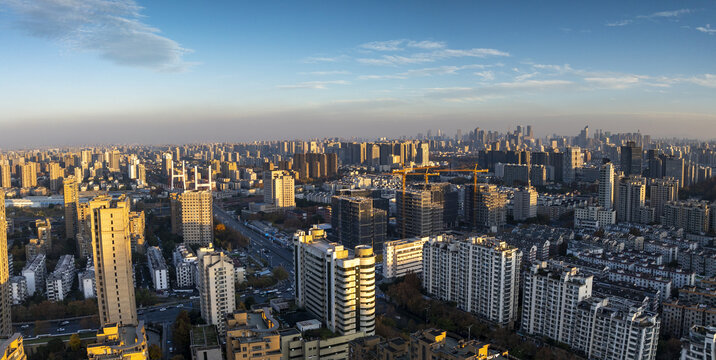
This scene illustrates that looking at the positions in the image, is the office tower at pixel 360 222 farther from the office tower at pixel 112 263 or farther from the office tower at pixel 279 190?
the office tower at pixel 279 190

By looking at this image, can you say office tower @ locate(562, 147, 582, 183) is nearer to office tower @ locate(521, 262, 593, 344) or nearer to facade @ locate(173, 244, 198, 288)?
office tower @ locate(521, 262, 593, 344)

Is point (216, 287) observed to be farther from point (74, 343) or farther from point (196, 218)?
point (196, 218)

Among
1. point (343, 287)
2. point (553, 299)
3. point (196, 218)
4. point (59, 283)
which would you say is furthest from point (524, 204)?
point (59, 283)

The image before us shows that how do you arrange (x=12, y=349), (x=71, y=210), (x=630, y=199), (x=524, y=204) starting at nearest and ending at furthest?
(x=12, y=349) → (x=71, y=210) → (x=630, y=199) → (x=524, y=204)

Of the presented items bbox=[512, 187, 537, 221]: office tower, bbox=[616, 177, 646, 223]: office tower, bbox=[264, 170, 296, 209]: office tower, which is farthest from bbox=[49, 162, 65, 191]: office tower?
bbox=[616, 177, 646, 223]: office tower

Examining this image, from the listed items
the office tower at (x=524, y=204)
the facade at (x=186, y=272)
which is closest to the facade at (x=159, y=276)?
the facade at (x=186, y=272)

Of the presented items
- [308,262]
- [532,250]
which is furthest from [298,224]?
[308,262]
